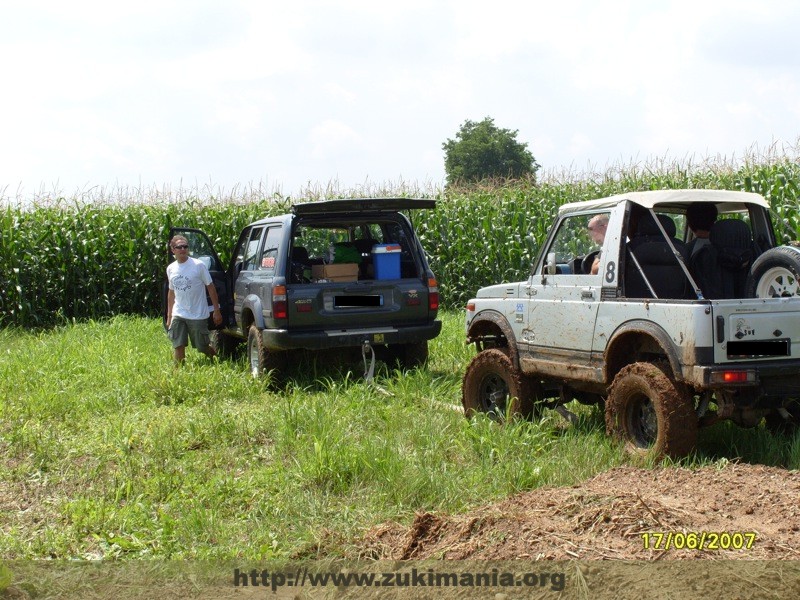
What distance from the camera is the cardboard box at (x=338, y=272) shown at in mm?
10750

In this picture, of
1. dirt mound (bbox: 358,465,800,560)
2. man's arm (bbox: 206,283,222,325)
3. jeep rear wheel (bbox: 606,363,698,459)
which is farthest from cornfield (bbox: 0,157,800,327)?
dirt mound (bbox: 358,465,800,560)

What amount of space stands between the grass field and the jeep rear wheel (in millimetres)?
216

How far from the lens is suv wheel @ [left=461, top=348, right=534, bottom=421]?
8.07m

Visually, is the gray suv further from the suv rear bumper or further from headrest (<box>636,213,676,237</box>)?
headrest (<box>636,213,676,237</box>)

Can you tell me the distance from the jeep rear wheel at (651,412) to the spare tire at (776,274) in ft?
3.88

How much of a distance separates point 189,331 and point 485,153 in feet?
202

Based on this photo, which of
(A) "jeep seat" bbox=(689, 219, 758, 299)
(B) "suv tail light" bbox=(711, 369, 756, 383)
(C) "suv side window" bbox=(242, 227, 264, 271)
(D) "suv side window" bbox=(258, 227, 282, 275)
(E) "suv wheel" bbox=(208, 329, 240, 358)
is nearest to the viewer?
(B) "suv tail light" bbox=(711, 369, 756, 383)

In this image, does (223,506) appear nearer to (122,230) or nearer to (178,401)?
(178,401)

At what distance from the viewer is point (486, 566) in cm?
464

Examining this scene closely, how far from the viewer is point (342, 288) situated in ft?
34.7

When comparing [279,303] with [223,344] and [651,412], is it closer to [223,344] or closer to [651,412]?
[223,344]

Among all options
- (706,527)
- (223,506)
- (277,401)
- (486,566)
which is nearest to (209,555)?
(223,506)
